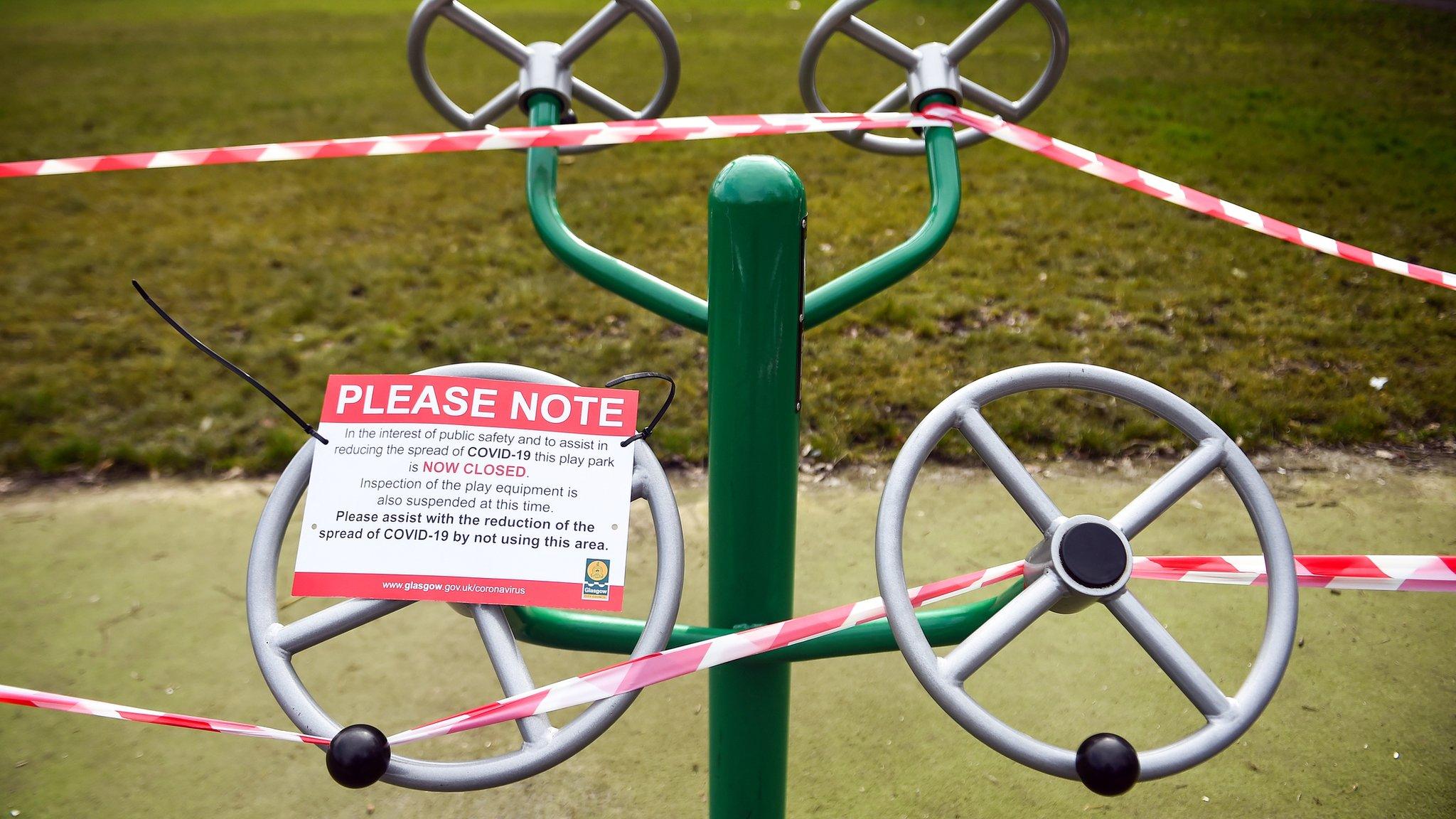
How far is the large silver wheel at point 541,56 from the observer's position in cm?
136

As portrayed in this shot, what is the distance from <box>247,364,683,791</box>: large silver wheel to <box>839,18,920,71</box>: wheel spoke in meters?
0.72

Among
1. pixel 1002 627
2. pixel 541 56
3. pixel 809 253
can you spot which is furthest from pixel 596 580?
pixel 809 253

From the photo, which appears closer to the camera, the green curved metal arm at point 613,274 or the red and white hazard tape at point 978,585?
the red and white hazard tape at point 978,585

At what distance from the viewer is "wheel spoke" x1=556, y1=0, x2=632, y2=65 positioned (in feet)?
4.55

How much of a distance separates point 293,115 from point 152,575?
428 cm

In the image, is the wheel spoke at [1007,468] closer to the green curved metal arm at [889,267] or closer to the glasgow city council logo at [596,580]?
the green curved metal arm at [889,267]

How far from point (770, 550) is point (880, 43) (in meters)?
0.74

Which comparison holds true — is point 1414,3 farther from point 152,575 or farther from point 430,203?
point 152,575

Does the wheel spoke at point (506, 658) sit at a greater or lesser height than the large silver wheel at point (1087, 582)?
lesser

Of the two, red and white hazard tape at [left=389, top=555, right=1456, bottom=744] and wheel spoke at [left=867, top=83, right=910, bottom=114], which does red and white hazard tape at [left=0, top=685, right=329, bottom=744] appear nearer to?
red and white hazard tape at [left=389, top=555, right=1456, bottom=744]

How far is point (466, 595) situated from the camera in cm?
94

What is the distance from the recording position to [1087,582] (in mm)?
891

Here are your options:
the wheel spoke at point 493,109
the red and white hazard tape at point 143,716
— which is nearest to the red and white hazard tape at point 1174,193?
the wheel spoke at point 493,109

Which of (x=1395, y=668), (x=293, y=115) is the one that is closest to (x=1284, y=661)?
(x=1395, y=668)
